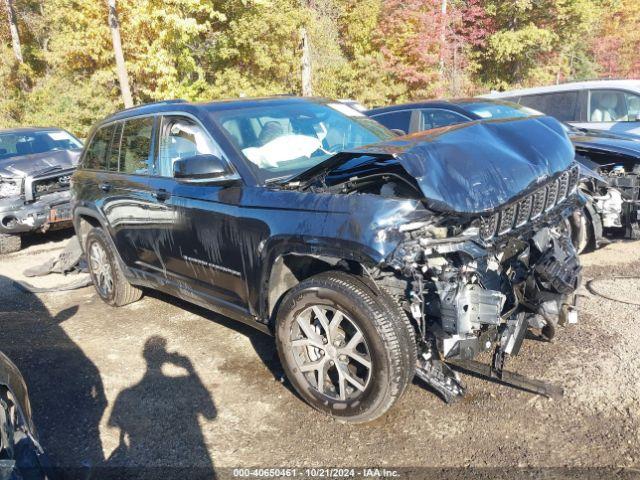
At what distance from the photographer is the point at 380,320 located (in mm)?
2893

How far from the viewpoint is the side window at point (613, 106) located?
8.59 m

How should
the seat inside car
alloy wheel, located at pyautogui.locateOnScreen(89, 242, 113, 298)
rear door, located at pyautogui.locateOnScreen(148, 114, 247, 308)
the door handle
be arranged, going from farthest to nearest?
the seat inside car
alloy wheel, located at pyautogui.locateOnScreen(89, 242, 113, 298)
the door handle
rear door, located at pyautogui.locateOnScreen(148, 114, 247, 308)

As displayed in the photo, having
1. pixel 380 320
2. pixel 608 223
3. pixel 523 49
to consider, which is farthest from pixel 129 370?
pixel 523 49

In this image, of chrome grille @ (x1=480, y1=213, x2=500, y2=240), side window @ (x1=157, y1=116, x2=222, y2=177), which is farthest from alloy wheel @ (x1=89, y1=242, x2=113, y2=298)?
chrome grille @ (x1=480, y1=213, x2=500, y2=240)

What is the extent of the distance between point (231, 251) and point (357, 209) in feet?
3.62

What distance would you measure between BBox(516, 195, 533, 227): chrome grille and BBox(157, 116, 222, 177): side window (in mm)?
2032

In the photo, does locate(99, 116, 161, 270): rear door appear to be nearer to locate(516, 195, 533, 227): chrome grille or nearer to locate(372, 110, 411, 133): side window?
locate(516, 195, 533, 227): chrome grille

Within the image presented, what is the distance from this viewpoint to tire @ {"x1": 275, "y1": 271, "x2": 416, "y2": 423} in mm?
2916

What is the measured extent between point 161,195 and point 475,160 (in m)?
2.34

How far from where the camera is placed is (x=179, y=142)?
13.9 feet

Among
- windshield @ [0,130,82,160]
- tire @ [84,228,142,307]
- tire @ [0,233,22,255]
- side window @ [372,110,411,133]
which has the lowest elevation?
tire @ [0,233,22,255]

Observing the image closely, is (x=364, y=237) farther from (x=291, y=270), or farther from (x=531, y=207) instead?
(x=531, y=207)

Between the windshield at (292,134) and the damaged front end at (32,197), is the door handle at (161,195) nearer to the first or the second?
the windshield at (292,134)

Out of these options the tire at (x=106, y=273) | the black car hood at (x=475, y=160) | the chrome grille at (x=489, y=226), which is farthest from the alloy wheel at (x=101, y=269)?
the chrome grille at (x=489, y=226)
